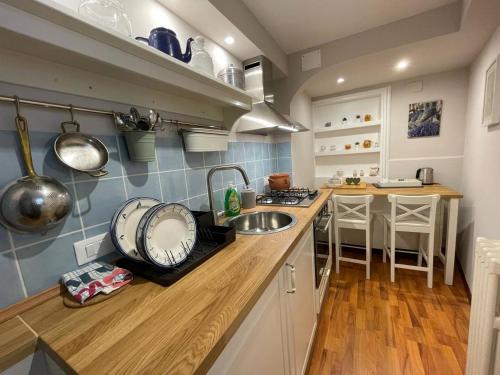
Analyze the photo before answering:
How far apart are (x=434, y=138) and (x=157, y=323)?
291 cm

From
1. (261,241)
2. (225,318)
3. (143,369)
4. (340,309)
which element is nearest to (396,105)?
(340,309)

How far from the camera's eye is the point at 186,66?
76 centimetres

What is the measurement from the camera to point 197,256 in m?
0.78

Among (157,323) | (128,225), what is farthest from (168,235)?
(157,323)

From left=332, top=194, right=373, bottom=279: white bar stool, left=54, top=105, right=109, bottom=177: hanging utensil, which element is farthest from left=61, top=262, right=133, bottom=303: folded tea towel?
left=332, top=194, right=373, bottom=279: white bar stool

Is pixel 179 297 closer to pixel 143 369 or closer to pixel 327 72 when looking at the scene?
pixel 143 369

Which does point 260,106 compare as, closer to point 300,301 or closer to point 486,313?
point 300,301

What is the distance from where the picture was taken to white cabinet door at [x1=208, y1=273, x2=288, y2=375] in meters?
0.50

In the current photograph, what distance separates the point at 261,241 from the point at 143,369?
60cm

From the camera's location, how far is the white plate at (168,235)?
0.67 m

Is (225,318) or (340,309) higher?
(225,318)

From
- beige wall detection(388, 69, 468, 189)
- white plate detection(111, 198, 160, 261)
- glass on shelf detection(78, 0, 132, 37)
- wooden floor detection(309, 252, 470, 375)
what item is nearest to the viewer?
glass on shelf detection(78, 0, 132, 37)

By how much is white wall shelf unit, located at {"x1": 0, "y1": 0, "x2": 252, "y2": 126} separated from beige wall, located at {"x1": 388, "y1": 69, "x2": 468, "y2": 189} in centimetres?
237

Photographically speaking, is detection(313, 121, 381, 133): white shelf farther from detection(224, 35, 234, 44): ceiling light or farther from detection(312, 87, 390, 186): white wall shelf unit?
detection(224, 35, 234, 44): ceiling light
